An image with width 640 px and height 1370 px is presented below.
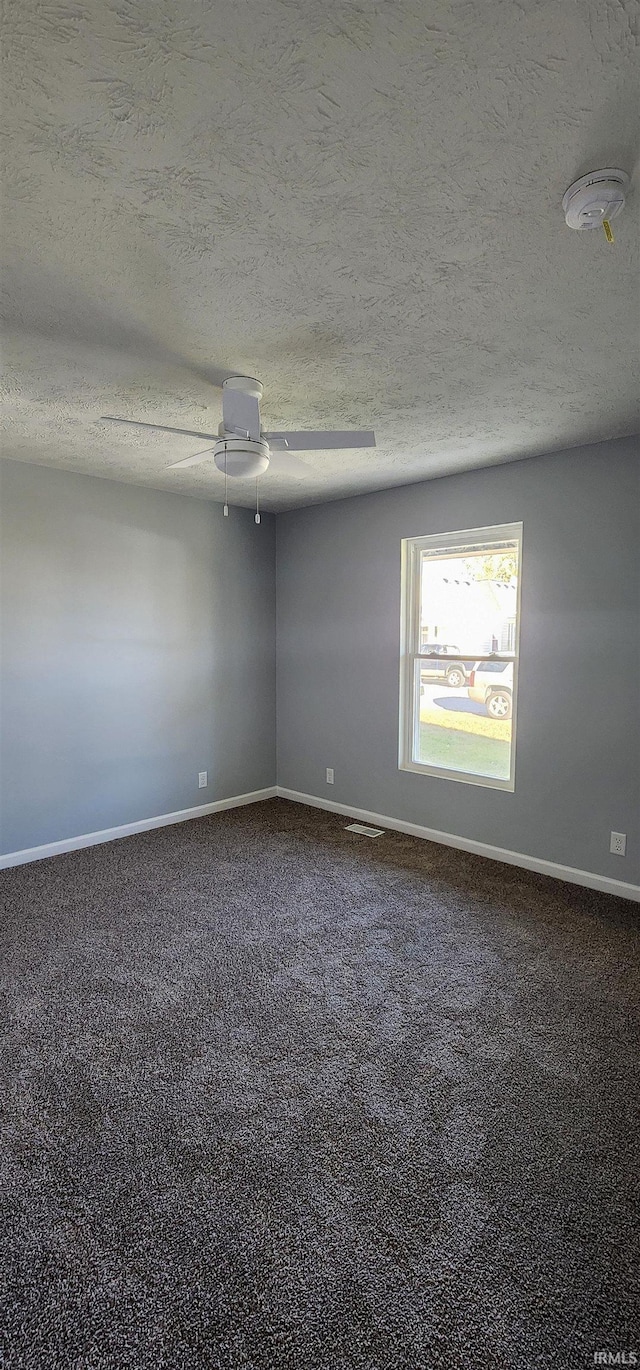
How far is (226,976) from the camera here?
2.71 metres

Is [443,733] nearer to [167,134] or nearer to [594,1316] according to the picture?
[594,1316]

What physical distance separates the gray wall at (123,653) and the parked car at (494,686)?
199 cm

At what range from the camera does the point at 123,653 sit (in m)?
4.43

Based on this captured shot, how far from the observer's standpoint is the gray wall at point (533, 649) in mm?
3414

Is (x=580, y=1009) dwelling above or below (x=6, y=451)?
below

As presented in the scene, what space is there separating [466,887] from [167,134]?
3523mm

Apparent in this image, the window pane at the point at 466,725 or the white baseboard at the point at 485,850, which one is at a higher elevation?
the window pane at the point at 466,725

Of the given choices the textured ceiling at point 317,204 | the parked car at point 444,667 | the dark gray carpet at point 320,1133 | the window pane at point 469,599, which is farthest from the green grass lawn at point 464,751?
the textured ceiling at point 317,204

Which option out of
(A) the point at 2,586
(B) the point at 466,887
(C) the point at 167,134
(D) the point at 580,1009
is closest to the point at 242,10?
(C) the point at 167,134

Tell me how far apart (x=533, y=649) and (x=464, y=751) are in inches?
35.5

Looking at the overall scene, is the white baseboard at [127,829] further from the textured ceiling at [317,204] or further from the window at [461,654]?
the textured ceiling at [317,204]

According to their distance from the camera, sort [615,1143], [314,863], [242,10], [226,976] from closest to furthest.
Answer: [242,10]
[615,1143]
[226,976]
[314,863]

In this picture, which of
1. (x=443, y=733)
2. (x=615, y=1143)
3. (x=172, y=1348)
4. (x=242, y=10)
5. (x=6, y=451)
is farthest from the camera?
(x=443, y=733)

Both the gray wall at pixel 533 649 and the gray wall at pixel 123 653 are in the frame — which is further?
the gray wall at pixel 123 653
